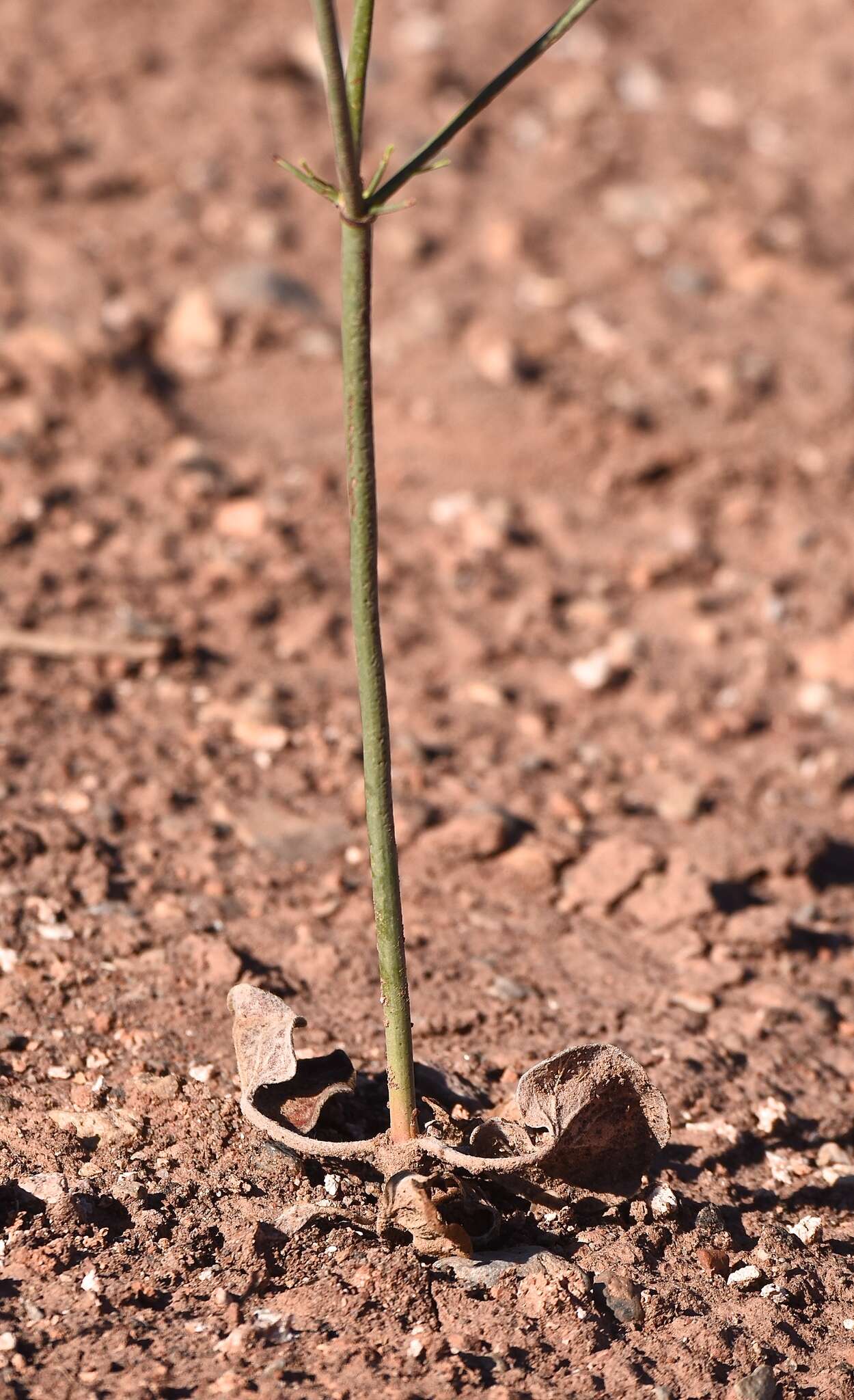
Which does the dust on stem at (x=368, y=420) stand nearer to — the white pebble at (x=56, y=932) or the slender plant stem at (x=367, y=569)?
the slender plant stem at (x=367, y=569)

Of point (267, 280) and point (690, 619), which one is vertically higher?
point (267, 280)

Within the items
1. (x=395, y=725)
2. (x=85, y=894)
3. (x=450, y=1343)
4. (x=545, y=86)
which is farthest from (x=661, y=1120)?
(x=545, y=86)

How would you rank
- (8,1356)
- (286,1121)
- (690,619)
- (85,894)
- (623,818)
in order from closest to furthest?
(8,1356) < (286,1121) < (85,894) < (623,818) < (690,619)

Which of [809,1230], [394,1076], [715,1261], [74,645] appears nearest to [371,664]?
[394,1076]

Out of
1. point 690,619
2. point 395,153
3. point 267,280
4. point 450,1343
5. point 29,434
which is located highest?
point 395,153

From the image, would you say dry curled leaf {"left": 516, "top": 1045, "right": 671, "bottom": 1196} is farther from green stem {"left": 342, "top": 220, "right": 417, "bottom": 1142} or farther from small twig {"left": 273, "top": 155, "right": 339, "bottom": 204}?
small twig {"left": 273, "top": 155, "right": 339, "bottom": 204}

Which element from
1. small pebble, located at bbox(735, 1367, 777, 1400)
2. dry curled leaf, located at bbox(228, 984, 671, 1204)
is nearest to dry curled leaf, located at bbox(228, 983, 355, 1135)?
dry curled leaf, located at bbox(228, 984, 671, 1204)

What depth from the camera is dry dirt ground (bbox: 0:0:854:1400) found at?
1.74m

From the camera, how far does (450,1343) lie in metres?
1.64

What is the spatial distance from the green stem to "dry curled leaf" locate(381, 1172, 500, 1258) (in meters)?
0.06

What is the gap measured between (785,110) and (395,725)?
3.29 metres

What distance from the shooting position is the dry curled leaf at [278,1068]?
1.80 metres

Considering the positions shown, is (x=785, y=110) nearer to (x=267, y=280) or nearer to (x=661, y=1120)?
(x=267, y=280)

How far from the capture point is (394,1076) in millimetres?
1711
